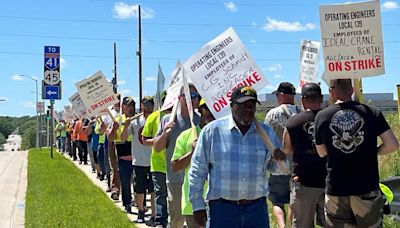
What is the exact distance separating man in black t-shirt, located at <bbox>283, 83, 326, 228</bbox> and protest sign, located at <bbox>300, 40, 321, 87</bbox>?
342cm

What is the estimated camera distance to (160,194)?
7.98 m

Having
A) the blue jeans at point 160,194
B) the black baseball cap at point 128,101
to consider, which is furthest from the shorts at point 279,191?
the black baseball cap at point 128,101

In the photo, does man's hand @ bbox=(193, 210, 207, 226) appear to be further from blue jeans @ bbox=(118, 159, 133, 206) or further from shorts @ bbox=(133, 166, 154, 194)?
blue jeans @ bbox=(118, 159, 133, 206)

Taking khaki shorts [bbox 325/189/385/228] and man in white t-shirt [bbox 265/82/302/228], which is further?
Result: man in white t-shirt [bbox 265/82/302/228]

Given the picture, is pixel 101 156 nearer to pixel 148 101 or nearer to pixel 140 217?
pixel 140 217

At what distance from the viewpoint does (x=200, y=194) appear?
15.0ft

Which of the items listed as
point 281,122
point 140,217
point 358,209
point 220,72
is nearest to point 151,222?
point 140,217

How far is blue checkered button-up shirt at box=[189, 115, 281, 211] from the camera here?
4.52 metres

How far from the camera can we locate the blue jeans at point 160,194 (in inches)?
313

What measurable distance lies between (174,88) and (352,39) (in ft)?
6.47

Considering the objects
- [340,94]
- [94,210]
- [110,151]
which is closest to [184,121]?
[340,94]

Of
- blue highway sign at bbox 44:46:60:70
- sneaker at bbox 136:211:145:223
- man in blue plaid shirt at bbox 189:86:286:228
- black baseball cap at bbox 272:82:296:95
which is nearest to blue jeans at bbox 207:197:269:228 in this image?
man in blue plaid shirt at bbox 189:86:286:228

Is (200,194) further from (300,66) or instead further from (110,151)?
(110,151)

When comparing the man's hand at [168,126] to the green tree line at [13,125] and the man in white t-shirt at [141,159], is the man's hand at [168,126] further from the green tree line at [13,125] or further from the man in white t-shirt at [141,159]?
the green tree line at [13,125]
